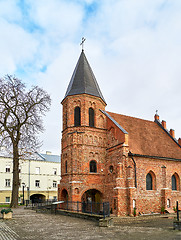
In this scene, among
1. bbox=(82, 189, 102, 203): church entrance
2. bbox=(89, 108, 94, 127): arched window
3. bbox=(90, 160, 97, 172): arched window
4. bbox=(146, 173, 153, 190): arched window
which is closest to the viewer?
bbox=(146, 173, 153, 190): arched window

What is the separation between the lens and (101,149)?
25312 mm

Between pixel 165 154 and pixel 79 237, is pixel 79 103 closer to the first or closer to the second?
pixel 165 154

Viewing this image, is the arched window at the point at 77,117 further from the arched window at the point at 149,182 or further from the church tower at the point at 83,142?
the arched window at the point at 149,182

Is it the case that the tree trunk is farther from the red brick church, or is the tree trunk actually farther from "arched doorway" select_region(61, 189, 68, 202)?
"arched doorway" select_region(61, 189, 68, 202)

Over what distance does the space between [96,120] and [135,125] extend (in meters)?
5.41

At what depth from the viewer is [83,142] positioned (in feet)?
80.0

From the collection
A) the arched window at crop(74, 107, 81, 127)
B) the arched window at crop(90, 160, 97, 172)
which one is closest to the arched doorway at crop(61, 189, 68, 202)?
the arched window at crop(90, 160, 97, 172)

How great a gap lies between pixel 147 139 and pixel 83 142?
25.5 ft

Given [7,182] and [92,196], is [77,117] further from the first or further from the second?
[7,182]

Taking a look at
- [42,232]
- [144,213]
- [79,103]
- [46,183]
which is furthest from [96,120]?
[46,183]

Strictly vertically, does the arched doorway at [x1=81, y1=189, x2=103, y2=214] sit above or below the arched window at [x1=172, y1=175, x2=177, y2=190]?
below

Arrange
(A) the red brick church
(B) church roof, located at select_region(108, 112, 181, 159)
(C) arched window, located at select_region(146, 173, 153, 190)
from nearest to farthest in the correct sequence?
(A) the red brick church → (C) arched window, located at select_region(146, 173, 153, 190) → (B) church roof, located at select_region(108, 112, 181, 159)

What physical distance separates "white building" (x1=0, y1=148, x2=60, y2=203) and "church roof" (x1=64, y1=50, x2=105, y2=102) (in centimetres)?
2213

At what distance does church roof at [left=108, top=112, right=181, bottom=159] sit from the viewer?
25078 mm
